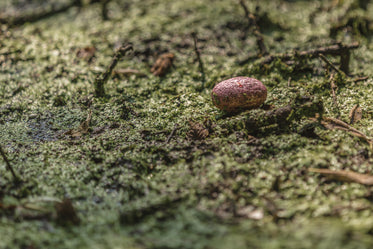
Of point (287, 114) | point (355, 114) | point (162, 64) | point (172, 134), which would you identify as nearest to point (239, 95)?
point (287, 114)

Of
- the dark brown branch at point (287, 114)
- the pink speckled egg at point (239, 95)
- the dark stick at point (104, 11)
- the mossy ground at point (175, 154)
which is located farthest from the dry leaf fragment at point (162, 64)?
the dark stick at point (104, 11)

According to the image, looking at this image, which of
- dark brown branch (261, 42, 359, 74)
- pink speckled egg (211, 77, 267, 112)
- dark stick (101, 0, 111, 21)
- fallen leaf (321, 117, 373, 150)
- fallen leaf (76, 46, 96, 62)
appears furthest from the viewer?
dark stick (101, 0, 111, 21)

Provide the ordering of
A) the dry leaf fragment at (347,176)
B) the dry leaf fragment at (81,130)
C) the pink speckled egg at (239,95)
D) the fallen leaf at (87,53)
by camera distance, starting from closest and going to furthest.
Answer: the dry leaf fragment at (347,176), the pink speckled egg at (239,95), the dry leaf fragment at (81,130), the fallen leaf at (87,53)

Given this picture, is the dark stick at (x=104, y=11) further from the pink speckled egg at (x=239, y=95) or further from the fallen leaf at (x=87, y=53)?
the pink speckled egg at (x=239, y=95)

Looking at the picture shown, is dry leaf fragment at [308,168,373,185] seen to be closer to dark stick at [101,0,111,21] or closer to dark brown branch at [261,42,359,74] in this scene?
dark brown branch at [261,42,359,74]

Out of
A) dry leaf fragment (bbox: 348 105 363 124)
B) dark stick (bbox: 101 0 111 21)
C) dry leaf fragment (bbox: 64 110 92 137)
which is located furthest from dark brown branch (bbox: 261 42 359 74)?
dark stick (bbox: 101 0 111 21)

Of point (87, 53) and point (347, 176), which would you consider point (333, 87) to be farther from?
point (87, 53)
